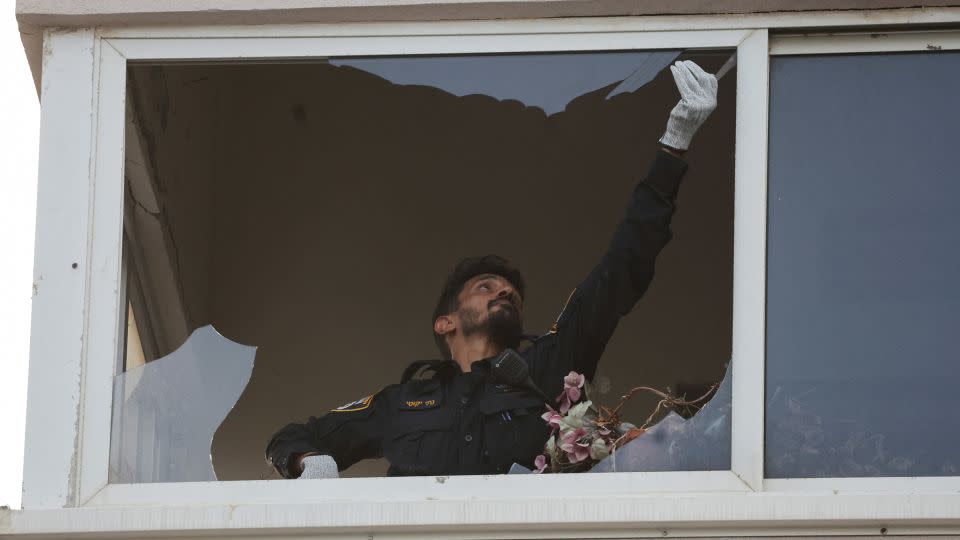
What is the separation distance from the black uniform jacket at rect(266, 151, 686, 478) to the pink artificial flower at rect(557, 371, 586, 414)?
9cm

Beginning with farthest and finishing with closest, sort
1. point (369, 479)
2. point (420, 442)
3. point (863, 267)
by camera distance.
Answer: point (420, 442)
point (863, 267)
point (369, 479)

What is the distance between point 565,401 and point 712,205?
233 centimetres

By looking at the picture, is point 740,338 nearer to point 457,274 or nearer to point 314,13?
point 314,13

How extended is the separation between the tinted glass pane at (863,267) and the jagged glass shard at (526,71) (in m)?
0.38

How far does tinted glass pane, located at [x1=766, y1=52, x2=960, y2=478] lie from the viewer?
4.71m

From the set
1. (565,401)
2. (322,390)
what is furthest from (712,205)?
(565,401)

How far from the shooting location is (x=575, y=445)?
16.2 feet

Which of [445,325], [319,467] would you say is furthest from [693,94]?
[445,325]

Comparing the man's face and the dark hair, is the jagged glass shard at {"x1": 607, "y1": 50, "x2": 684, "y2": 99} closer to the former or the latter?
the man's face

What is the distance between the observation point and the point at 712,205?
24.6 feet

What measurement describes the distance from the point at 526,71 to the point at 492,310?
5.01 feet

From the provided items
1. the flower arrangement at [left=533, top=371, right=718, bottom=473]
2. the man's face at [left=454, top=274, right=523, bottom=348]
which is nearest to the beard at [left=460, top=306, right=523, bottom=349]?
the man's face at [left=454, top=274, right=523, bottom=348]

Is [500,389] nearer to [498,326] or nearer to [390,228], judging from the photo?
[498,326]

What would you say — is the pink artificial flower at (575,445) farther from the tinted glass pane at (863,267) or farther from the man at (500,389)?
the tinted glass pane at (863,267)
